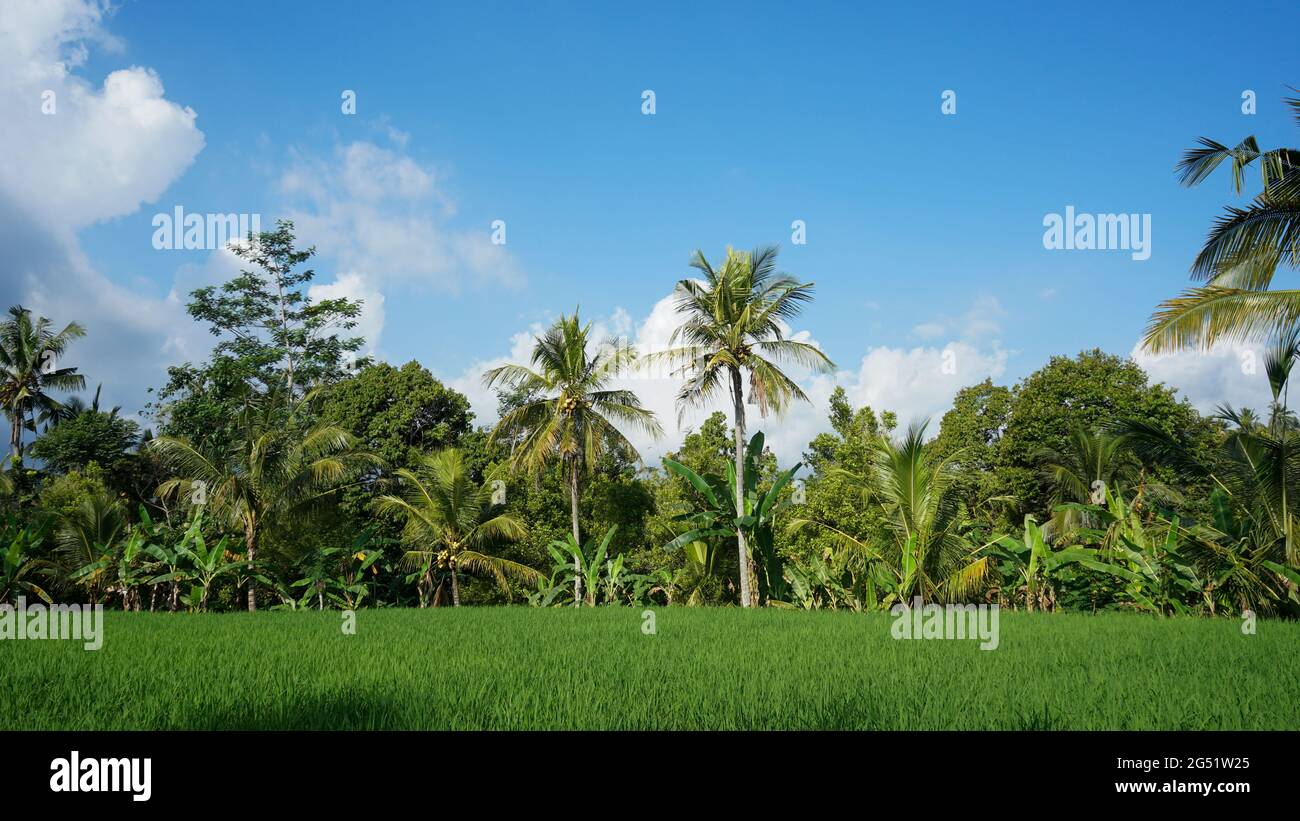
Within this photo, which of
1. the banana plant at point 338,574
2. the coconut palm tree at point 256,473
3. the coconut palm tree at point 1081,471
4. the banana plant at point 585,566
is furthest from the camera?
the coconut palm tree at point 1081,471

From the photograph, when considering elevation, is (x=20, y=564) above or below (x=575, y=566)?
above

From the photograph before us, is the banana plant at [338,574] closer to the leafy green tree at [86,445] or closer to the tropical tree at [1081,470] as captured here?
the leafy green tree at [86,445]

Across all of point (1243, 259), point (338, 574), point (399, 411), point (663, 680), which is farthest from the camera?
point (399, 411)

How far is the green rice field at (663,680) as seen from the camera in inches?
176

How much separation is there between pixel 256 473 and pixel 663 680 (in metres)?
15.0

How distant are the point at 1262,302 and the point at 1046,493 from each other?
18846 mm

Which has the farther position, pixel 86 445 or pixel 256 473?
pixel 86 445

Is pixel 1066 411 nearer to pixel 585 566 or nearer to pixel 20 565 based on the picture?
pixel 585 566

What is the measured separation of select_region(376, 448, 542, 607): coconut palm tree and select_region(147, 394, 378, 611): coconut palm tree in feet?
6.82

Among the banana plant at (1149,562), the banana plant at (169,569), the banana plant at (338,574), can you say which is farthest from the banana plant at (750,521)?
the banana plant at (169,569)

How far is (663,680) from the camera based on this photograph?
584cm

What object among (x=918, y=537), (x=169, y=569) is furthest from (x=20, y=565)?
(x=918, y=537)

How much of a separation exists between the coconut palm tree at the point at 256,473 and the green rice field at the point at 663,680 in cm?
820

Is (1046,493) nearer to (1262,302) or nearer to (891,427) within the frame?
(891,427)
